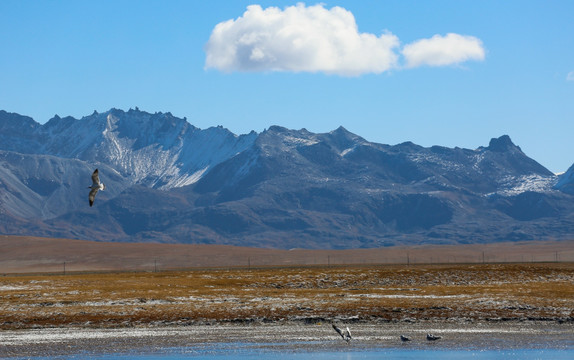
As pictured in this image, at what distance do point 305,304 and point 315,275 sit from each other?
34.9 meters

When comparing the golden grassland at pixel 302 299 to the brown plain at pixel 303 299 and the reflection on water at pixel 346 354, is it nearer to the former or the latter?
the brown plain at pixel 303 299

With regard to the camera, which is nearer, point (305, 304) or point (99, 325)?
point (99, 325)

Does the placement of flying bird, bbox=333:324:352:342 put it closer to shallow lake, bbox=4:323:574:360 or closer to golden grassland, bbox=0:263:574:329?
shallow lake, bbox=4:323:574:360

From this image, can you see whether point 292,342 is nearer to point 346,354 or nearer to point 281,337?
point 281,337

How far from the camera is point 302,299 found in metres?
76.5

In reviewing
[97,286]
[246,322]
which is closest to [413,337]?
[246,322]

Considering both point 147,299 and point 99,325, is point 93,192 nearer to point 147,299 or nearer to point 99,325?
point 99,325

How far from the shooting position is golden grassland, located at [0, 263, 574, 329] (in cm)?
6569

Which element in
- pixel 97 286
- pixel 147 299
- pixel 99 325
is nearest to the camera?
pixel 99 325

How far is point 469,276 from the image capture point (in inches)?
4075

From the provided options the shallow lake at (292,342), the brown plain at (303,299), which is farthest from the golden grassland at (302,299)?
the shallow lake at (292,342)

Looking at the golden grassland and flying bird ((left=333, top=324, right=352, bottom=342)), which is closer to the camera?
flying bird ((left=333, top=324, right=352, bottom=342))

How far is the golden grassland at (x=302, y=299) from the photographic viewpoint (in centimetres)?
6569

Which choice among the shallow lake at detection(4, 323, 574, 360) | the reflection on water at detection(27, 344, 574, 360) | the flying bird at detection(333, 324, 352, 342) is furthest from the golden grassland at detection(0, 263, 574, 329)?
the reflection on water at detection(27, 344, 574, 360)
